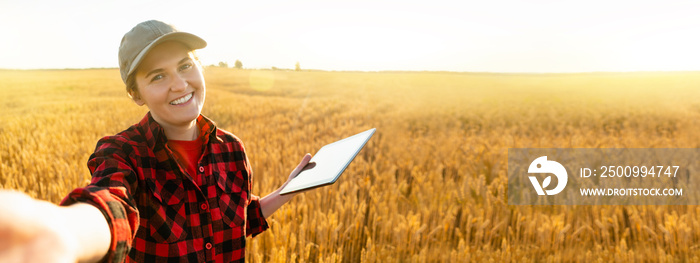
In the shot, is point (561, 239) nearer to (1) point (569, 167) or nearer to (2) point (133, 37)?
(1) point (569, 167)

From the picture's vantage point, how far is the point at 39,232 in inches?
21.8

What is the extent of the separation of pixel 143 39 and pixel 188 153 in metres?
0.42

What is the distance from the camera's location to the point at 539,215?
3461 millimetres

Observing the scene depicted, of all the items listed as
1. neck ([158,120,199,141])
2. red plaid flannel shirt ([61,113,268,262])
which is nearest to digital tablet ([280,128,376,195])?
red plaid flannel shirt ([61,113,268,262])

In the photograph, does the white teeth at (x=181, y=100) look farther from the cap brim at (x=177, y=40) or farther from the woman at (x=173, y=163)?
the cap brim at (x=177, y=40)

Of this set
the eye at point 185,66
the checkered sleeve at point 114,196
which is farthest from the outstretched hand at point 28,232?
the eye at point 185,66

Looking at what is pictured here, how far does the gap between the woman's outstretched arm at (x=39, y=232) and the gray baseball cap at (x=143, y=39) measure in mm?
757

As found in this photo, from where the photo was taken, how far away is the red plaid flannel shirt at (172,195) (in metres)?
1.29

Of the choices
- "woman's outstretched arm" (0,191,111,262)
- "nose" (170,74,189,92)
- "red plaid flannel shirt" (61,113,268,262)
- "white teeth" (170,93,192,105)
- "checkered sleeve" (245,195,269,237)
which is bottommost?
"checkered sleeve" (245,195,269,237)

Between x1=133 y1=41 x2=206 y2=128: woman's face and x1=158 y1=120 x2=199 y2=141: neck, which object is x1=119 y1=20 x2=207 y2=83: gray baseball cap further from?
x1=158 y1=120 x2=199 y2=141: neck

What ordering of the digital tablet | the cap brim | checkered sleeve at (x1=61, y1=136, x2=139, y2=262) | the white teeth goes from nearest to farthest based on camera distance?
1. checkered sleeve at (x1=61, y1=136, x2=139, y2=262)
2. the digital tablet
3. the cap brim
4. the white teeth

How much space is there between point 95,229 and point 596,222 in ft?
11.2

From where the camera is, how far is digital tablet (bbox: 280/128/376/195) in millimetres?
1196

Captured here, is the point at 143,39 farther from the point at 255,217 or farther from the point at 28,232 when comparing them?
the point at 28,232
